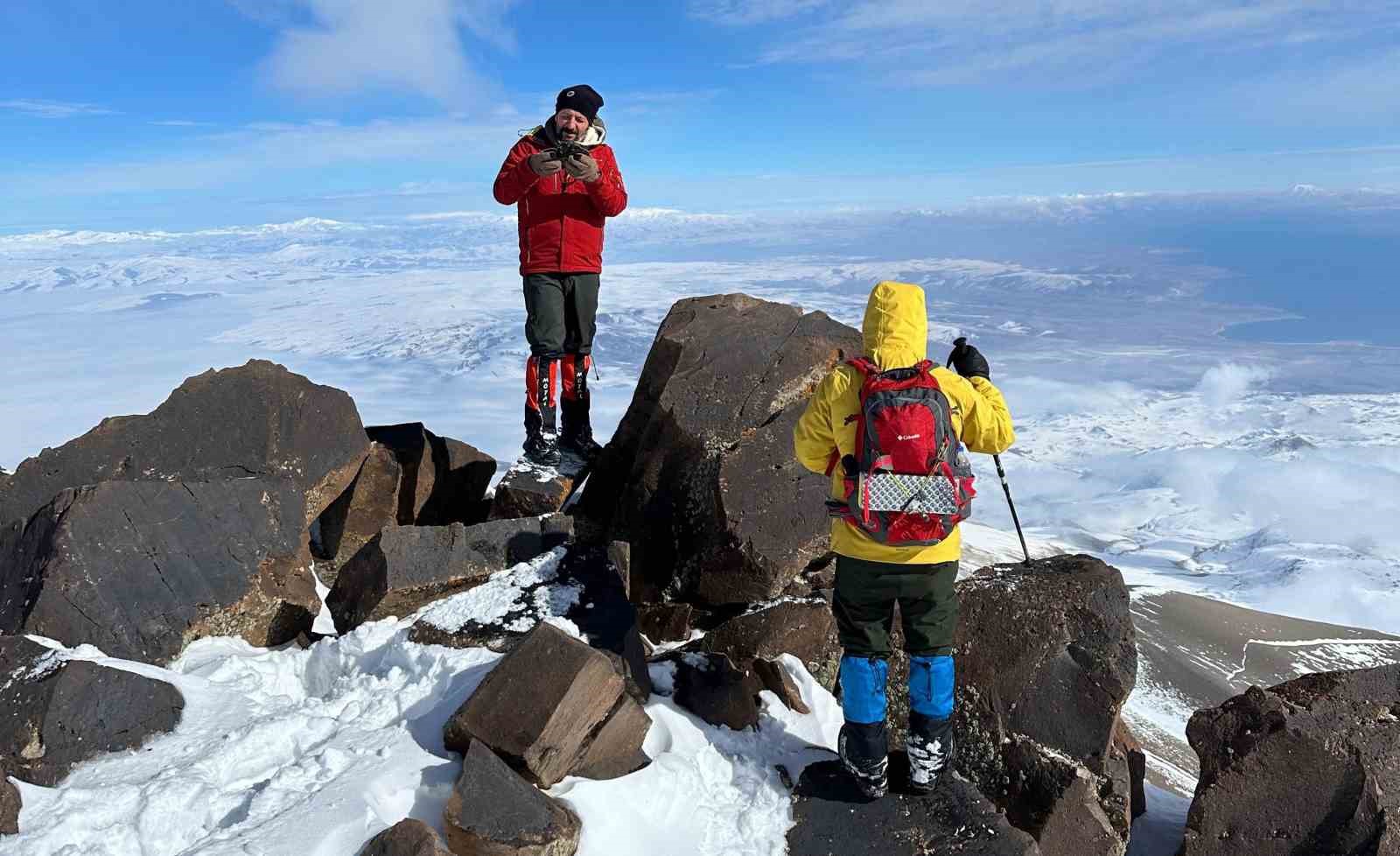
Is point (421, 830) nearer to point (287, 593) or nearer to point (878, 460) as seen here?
point (878, 460)

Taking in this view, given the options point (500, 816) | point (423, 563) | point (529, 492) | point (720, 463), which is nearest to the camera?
point (500, 816)

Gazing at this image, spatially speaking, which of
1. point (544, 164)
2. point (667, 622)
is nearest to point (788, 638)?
point (667, 622)

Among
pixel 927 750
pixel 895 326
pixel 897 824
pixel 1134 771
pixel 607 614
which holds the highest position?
pixel 895 326

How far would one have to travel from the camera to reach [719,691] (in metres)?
5.15

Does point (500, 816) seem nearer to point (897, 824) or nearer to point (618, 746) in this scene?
point (618, 746)

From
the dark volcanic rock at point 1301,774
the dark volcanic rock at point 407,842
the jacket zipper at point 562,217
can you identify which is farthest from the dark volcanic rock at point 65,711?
the dark volcanic rock at point 1301,774

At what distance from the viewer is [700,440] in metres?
7.94

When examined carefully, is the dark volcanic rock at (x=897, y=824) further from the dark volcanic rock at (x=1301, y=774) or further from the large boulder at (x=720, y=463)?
the large boulder at (x=720, y=463)

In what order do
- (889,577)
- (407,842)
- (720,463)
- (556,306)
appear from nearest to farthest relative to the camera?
1. (407,842)
2. (889,577)
3. (720,463)
4. (556,306)

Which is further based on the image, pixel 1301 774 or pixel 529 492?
pixel 529 492

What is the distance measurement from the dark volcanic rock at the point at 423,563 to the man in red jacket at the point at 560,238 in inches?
71.6

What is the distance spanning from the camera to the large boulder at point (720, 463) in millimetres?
7301

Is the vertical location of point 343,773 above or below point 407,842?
below

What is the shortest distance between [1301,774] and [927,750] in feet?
9.53
